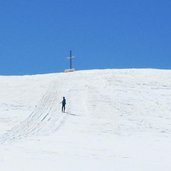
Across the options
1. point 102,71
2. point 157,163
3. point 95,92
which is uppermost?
point 102,71

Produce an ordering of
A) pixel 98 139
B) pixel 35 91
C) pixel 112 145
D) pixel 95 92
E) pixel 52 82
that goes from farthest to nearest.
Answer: pixel 52 82 → pixel 35 91 → pixel 95 92 → pixel 98 139 → pixel 112 145

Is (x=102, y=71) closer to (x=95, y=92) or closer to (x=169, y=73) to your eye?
(x=169, y=73)

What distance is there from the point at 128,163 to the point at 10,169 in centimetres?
465

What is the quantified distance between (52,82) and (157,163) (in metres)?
33.2

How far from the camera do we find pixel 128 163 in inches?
675

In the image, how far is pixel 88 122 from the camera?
96.3 feet

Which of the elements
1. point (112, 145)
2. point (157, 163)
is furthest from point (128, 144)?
point (157, 163)

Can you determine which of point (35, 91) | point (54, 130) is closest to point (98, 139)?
point (54, 130)

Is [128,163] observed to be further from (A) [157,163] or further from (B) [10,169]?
(B) [10,169]

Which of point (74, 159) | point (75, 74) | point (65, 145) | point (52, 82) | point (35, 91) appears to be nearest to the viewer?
point (74, 159)

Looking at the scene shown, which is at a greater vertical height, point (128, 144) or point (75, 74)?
point (75, 74)

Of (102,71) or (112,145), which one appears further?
(102,71)

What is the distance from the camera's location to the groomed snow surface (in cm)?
1688

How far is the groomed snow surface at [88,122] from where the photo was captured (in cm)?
1688
